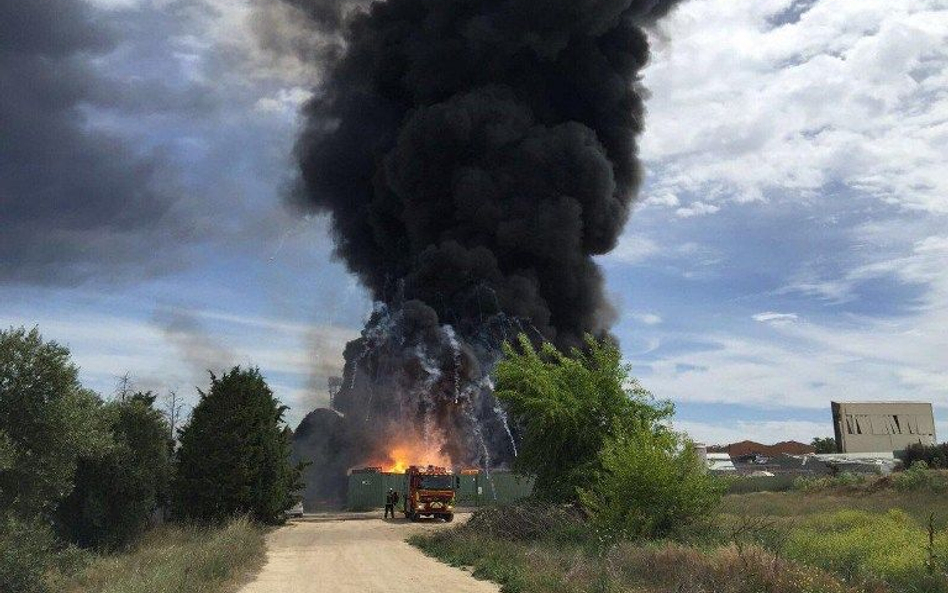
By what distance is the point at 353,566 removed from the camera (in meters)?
20.8

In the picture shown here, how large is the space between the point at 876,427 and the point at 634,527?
2232 inches

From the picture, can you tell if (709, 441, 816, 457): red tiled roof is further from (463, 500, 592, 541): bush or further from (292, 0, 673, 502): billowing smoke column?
(463, 500, 592, 541): bush

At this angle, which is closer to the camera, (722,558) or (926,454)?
(722,558)

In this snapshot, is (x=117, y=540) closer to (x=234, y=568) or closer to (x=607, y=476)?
(x=234, y=568)

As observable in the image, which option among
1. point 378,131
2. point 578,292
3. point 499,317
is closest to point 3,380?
point 499,317

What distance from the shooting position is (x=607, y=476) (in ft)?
69.6

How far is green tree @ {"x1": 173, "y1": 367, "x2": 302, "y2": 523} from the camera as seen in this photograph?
29.9 metres

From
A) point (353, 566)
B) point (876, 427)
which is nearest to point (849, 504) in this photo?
point (353, 566)

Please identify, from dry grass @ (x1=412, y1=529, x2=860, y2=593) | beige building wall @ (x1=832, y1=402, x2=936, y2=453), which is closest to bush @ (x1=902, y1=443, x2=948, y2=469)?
beige building wall @ (x1=832, y1=402, x2=936, y2=453)

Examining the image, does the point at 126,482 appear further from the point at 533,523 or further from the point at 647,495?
the point at 647,495

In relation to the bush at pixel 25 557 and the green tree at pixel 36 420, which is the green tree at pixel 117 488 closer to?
the green tree at pixel 36 420

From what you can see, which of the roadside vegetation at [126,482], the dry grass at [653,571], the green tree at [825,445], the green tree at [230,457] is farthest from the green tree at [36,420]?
the green tree at [825,445]

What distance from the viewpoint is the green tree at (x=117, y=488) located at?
80.7ft

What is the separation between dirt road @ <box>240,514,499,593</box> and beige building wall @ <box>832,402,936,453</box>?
46.3 meters
